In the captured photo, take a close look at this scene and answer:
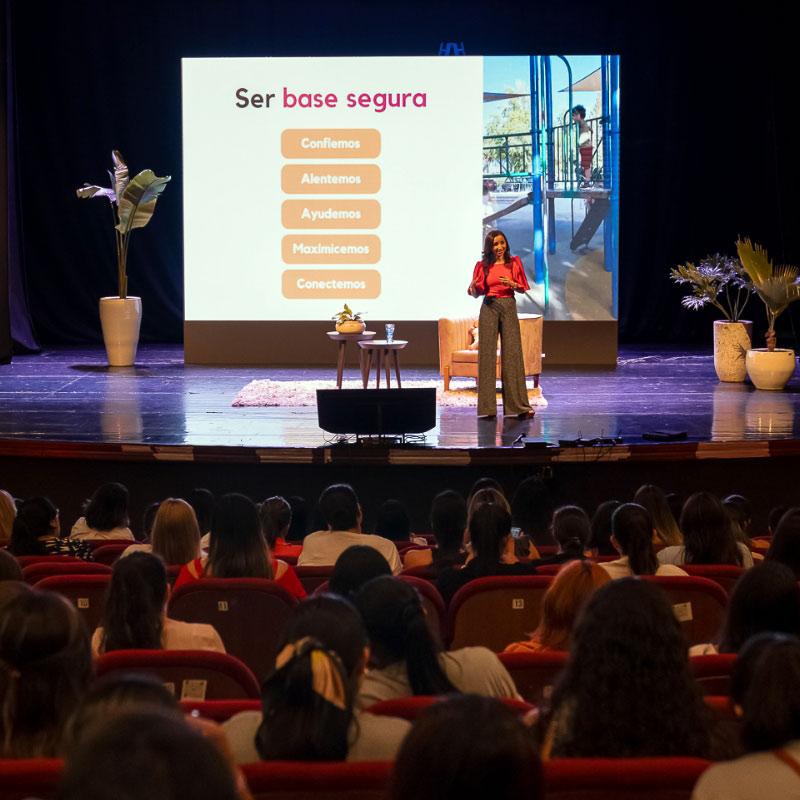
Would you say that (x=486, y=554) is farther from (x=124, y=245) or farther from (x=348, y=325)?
(x=124, y=245)

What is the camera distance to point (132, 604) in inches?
106

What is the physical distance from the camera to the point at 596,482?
21.1ft

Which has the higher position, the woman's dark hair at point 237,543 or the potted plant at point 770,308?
the potted plant at point 770,308

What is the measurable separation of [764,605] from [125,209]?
9066mm

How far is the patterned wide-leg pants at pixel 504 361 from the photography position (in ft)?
25.1

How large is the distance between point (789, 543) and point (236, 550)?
162cm

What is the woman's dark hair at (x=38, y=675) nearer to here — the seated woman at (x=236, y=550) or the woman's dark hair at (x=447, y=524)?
the seated woman at (x=236, y=550)

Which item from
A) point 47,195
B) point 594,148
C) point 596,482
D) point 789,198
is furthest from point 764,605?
point 47,195

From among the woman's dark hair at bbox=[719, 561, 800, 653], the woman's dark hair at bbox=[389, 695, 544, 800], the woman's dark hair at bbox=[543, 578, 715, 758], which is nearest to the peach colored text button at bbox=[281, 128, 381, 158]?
the woman's dark hair at bbox=[719, 561, 800, 653]

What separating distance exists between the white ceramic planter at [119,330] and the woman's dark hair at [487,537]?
723 centimetres

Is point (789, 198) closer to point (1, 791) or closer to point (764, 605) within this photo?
point (764, 605)

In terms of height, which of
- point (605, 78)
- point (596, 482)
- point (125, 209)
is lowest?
point (596, 482)

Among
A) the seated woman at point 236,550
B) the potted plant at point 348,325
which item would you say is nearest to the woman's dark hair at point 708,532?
the seated woman at point 236,550

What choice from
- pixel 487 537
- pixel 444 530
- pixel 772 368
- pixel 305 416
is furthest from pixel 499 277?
pixel 487 537
